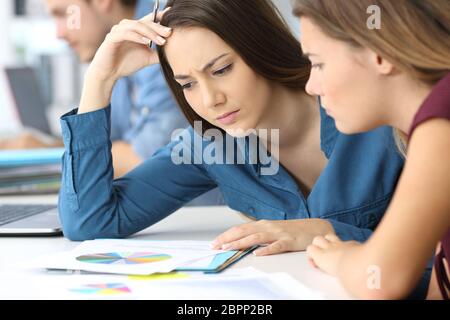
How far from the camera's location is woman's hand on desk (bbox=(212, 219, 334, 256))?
1.21m

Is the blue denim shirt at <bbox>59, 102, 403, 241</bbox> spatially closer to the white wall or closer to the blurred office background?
the blurred office background

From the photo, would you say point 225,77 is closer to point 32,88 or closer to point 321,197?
point 321,197

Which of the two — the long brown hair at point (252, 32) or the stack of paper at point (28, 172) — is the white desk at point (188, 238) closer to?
the long brown hair at point (252, 32)

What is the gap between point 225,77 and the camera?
137 centimetres

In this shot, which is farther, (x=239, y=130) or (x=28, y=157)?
(x=28, y=157)

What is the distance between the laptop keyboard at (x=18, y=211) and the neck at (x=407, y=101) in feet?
3.16

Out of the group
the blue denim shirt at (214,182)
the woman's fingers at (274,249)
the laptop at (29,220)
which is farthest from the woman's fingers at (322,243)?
the laptop at (29,220)

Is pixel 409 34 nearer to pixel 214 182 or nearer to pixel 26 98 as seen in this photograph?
pixel 214 182

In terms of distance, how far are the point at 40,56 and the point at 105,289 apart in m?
3.39

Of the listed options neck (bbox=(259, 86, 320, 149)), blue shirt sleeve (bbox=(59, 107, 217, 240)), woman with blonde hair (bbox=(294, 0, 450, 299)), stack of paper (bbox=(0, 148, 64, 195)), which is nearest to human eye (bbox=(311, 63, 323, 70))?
woman with blonde hair (bbox=(294, 0, 450, 299))

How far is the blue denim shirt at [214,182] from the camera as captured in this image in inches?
56.4

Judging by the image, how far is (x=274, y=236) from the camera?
123 cm

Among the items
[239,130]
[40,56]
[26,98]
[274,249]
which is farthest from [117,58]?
[40,56]

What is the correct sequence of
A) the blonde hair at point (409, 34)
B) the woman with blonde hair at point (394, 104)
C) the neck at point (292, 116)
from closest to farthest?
the woman with blonde hair at point (394, 104), the blonde hair at point (409, 34), the neck at point (292, 116)
